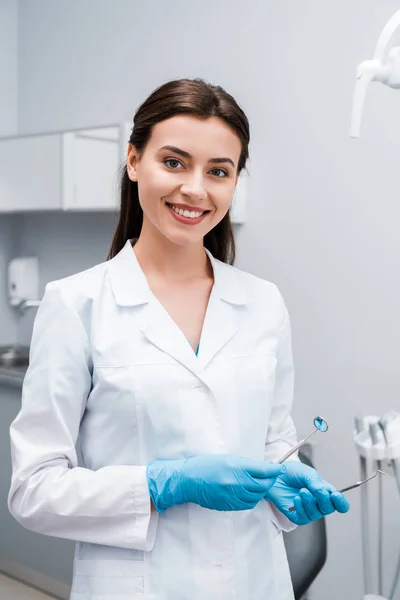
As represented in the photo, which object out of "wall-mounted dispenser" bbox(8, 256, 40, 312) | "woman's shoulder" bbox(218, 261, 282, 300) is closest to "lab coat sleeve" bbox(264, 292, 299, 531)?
"woman's shoulder" bbox(218, 261, 282, 300)

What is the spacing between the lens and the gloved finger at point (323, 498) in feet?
3.37

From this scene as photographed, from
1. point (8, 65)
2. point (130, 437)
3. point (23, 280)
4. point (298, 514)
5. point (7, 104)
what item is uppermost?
point (8, 65)

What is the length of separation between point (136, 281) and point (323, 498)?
1.39 feet

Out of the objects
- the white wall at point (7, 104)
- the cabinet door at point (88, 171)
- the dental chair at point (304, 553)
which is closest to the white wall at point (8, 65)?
the white wall at point (7, 104)

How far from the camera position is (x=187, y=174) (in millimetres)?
1072

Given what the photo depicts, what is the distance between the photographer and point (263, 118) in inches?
85.9

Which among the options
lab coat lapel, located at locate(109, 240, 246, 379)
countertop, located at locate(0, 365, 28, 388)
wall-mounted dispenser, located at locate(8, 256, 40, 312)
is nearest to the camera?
lab coat lapel, located at locate(109, 240, 246, 379)

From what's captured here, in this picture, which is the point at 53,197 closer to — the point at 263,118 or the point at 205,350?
the point at 263,118

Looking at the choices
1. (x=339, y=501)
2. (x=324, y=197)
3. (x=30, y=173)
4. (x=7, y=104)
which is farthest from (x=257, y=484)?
(x=7, y=104)

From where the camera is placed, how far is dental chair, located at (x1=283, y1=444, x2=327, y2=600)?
5.18 ft

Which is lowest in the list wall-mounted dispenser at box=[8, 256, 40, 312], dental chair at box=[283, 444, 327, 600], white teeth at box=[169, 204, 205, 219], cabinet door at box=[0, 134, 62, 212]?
dental chair at box=[283, 444, 327, 600]

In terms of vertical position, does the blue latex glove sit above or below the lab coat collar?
below

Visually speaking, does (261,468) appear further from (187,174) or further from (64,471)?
(187,174)

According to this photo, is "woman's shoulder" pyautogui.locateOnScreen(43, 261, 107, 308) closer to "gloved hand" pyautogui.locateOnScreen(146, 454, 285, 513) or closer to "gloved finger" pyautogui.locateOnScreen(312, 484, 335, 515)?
"gloved hand" pyautogui.locateOnScreen(146, 454, 285, 513)
